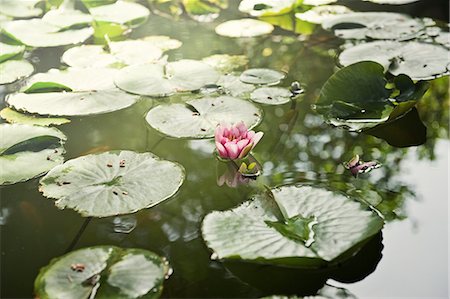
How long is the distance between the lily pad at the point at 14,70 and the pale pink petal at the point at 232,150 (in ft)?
3.21

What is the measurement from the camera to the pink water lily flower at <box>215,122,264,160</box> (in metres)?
1.34

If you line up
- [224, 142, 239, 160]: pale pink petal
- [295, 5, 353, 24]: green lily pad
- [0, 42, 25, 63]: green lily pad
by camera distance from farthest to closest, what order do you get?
1. [295, 5, 353, 24]: green lily pad
2. [0, 42, 25, 63]: green lily pad
3. [224, 142, 239, 160]: pale pink petal

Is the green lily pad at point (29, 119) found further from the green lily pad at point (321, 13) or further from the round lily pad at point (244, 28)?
the green lily pad at point (321, 13)

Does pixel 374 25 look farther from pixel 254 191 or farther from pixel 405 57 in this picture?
pixel 254 191

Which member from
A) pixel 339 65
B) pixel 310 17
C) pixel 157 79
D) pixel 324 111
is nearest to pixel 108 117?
pixel 157 79

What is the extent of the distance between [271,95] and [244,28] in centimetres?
76

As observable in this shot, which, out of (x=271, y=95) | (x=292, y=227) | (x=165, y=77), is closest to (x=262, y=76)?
(x=271, y=95)

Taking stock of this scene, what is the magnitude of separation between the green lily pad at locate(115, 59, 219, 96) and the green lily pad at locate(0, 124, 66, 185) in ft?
1.13

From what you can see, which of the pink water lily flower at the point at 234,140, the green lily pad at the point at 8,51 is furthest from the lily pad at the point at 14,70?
the pink water lily flower at the point at 234,140

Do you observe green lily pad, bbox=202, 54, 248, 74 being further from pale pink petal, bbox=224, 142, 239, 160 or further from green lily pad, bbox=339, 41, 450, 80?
pale pink petal, bbox=224, 142, 239, 160

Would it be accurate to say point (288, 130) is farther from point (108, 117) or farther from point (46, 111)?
point (46, 111)

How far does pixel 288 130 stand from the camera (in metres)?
1.57

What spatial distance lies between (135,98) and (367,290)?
1005 millimetres

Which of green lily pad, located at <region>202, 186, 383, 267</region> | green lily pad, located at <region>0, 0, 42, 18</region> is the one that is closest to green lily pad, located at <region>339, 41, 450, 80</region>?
green lily pad, located at <region>202, 186, 383, 267</region>
